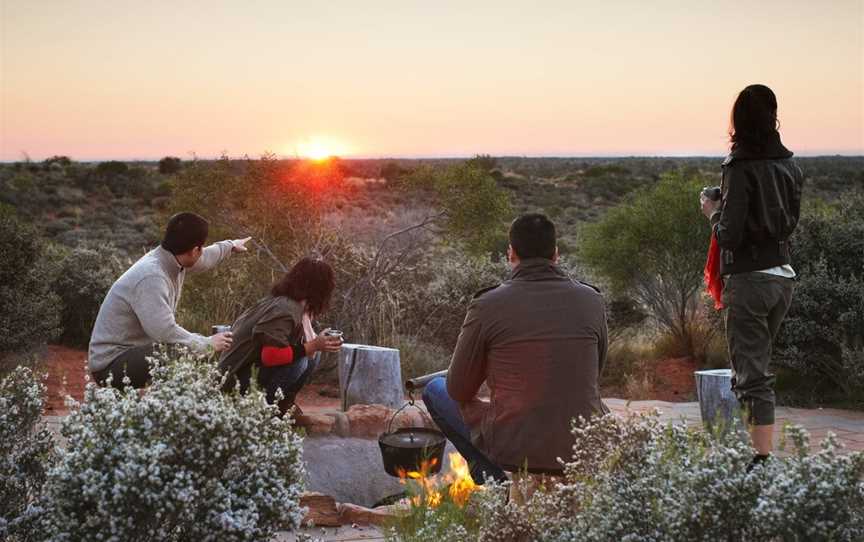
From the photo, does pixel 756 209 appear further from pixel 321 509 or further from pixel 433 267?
pixel 433 267

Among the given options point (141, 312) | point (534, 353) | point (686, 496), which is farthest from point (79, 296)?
point (686, 496)

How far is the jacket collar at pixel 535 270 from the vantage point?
3.53 m

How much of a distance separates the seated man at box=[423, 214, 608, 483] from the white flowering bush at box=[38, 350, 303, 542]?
43.4 inches

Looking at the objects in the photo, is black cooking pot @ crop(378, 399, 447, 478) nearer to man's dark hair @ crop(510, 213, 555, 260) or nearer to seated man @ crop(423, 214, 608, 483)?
seated man @ crop(423, 214, 608, 483)

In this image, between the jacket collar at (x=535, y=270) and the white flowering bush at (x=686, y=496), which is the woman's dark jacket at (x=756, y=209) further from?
the white flowering bush at (x=686, y=496)

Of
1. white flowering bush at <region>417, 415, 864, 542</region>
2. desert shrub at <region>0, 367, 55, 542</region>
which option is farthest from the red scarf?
desert shrub at <region>0, 367, 55, 542</region>

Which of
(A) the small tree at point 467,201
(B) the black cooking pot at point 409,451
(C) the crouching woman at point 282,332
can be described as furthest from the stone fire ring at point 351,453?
(A) the small tree at point 467,201

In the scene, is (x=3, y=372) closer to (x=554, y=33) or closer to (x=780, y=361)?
(x=780, y=361)

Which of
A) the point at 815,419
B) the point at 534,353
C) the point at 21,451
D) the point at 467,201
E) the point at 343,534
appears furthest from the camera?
the point at 467,201

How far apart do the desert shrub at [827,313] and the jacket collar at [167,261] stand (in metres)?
4.75

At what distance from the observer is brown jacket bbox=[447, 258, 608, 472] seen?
3.42 metres

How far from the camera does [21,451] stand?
114 inches

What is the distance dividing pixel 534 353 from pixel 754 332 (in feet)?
4.23

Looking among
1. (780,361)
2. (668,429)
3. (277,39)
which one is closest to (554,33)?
(277,39)
